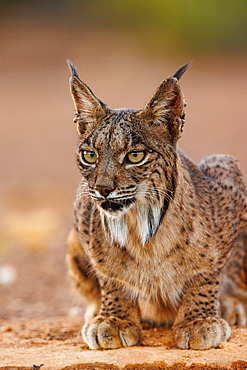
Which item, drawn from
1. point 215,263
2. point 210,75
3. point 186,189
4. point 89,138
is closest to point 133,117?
point 89,138

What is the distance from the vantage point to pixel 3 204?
1092cm

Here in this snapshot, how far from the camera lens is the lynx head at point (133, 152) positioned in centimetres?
385

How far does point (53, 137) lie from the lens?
17344 millimetres

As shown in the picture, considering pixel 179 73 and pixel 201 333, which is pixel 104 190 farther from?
pixel 201 333

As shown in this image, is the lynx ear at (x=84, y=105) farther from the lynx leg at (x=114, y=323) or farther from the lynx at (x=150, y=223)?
the lynx leg at (x=114, y=323)

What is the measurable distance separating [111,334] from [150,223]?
822mm

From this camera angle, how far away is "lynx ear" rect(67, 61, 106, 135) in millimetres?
4207

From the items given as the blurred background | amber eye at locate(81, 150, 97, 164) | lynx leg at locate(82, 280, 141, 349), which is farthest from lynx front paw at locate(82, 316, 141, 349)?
the blurred background

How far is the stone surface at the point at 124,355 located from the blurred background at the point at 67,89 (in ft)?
5.91

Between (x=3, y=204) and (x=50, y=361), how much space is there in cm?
731

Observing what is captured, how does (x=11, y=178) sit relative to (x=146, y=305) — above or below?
above

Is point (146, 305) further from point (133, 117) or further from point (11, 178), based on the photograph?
point (11, 178)

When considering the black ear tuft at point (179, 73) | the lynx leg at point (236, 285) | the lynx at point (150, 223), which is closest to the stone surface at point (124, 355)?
the lynx at point (150, 223)

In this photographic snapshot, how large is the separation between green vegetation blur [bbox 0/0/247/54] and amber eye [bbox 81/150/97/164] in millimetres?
21861
